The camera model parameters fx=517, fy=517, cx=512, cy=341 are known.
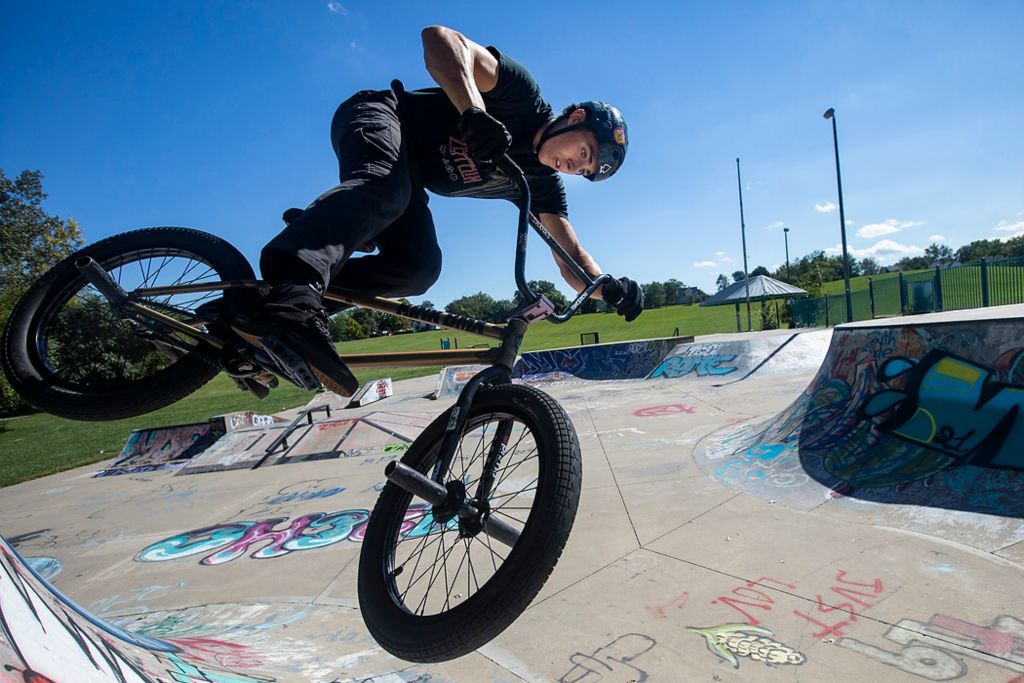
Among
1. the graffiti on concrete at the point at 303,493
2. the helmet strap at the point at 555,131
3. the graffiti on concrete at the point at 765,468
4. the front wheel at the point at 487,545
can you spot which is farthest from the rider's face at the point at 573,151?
the graffiti on concrete at the point at 303,493

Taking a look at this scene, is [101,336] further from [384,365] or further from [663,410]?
[663,410]

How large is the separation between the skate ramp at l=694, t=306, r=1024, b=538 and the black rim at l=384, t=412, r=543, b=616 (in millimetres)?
3530

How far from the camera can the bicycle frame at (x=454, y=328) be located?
7.39ft

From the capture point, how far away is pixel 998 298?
22.5m

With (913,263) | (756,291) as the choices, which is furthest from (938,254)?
(756,291)

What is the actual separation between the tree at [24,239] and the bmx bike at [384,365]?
1166cm

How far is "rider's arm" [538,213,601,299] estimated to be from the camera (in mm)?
3268

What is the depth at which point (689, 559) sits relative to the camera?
5.06 m

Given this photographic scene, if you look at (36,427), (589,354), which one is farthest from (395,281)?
(36,427)

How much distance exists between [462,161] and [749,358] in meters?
20.5

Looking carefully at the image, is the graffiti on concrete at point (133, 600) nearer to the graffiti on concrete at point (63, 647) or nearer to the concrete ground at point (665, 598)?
the concrete ground at point (665, 598)

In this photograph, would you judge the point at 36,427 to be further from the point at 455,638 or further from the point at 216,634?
the point at 455,638

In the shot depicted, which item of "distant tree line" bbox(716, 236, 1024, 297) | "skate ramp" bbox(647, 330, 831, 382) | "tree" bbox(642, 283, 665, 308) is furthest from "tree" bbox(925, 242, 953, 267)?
"skate ramp" bbox(647, 330, 831, 382)

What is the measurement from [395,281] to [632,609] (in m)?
3.32
